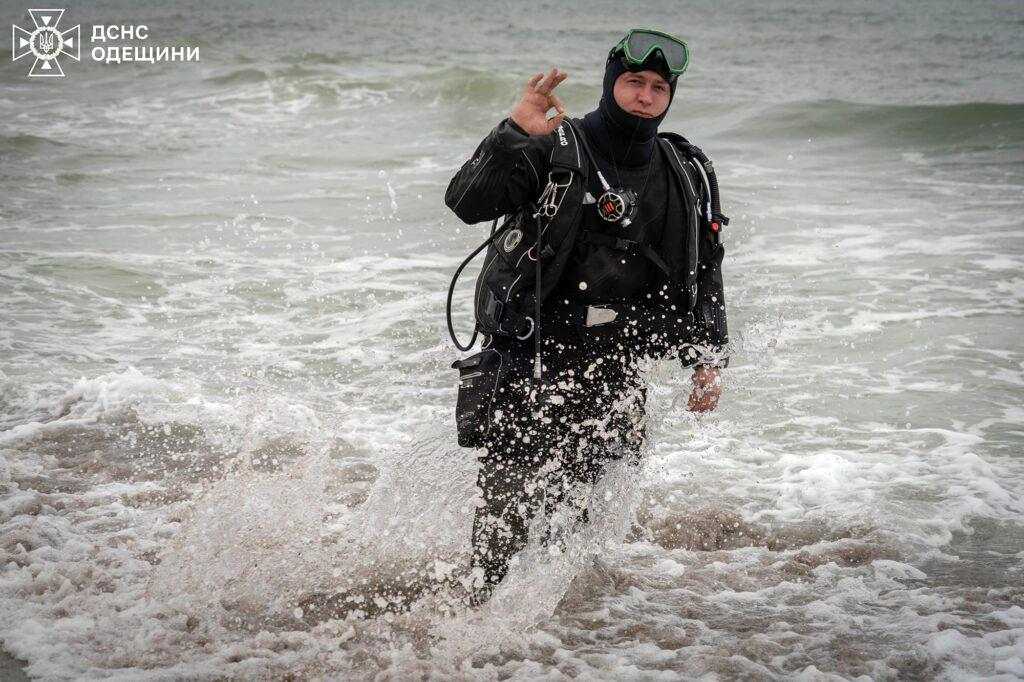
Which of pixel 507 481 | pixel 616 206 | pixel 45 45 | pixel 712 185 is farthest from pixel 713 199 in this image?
pixel 45 45

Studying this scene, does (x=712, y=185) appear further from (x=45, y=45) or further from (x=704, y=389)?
(x=45, y=45)

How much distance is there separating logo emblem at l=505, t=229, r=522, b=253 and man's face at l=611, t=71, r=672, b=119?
0.62m

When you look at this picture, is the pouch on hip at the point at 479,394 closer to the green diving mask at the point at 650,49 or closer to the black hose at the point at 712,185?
the black hose at the point at 712,185

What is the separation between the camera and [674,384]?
4.77m

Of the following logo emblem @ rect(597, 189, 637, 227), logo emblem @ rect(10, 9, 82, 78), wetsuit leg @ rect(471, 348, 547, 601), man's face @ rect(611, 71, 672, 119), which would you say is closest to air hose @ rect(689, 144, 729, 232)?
man's face @ rect(611, 71, 672, 119)

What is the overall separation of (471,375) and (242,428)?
2850 millimetres

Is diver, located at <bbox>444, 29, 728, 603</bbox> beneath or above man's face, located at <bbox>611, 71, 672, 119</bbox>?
beneath

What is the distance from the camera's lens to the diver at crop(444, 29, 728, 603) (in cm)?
→ 390

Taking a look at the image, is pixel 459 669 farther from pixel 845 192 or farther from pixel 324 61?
pixel 324 61

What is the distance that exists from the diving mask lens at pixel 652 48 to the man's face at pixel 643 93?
56mm

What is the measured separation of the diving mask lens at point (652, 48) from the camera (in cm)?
402

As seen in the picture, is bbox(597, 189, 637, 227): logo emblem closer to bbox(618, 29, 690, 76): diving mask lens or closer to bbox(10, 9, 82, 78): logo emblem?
bbox(618, 29, 690, 76): diving mask lens

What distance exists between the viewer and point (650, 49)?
402cm

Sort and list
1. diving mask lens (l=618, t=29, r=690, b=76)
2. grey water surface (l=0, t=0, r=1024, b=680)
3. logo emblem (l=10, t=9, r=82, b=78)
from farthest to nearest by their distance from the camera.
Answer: logo emblem (l=10, t=9, r=82, b=78) → grey water surface (l=0, t=0, r=1024, b=680) → diving mask lens (l=618, t=29, r=690, b=76)
